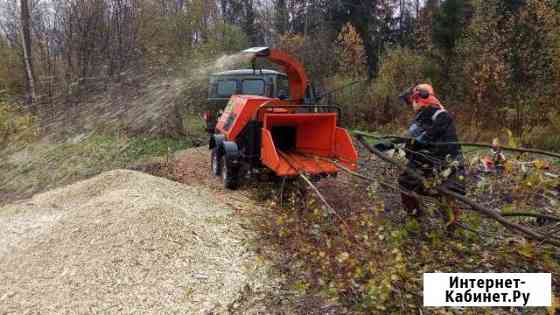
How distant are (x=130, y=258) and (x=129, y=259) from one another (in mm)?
14

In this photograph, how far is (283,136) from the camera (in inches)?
261

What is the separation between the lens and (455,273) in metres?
3.22

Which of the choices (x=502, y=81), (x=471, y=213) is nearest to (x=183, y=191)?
(x=471, y=213)

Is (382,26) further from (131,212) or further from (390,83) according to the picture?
(131,212)

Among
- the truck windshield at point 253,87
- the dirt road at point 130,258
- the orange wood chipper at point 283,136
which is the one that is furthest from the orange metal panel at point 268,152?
the truck windshield at point 253,87

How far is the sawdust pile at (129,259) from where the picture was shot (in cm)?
341

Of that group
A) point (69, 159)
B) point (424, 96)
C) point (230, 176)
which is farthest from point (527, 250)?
point (69, 159)

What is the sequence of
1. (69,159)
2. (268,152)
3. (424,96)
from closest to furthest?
1. (424,96)
2. (268,152)
3. (69,159)

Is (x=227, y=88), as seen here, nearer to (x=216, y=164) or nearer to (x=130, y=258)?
(x=216, y=164)

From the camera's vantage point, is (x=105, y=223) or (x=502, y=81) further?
(x=502, y=81)

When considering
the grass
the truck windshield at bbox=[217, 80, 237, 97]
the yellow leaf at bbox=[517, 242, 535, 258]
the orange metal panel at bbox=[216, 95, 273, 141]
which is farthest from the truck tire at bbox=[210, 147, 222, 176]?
the yellow leaf at bbox=[517, 242, 535, 258]

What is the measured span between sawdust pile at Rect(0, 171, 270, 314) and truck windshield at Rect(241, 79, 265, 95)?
490 centimetres

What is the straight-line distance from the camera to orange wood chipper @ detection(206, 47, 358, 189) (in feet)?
19.1

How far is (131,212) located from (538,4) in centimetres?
1126
